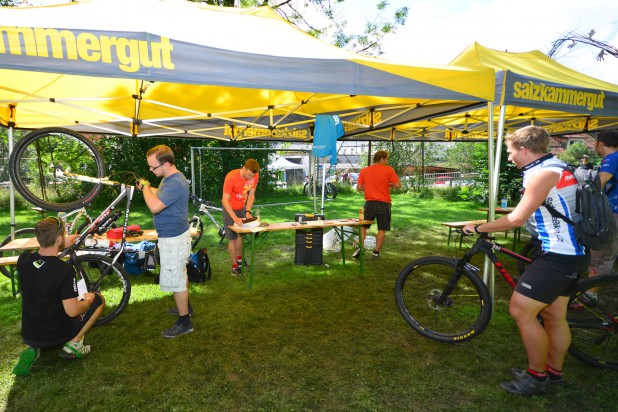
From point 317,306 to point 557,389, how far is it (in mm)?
2407

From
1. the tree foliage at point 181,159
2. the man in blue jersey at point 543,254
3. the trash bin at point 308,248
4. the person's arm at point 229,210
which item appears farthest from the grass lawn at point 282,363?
the tree foliage at point 181,159

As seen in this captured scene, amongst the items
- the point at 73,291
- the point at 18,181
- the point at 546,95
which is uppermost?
the point at 546,95

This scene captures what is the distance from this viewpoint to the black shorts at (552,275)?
2309 millimetres

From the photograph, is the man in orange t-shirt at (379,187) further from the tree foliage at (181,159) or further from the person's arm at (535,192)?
the tree foliage at (181,159)

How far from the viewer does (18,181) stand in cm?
299

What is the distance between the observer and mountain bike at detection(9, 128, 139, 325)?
10.1 ft

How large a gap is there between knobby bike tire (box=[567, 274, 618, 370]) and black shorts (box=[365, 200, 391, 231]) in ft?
10.7

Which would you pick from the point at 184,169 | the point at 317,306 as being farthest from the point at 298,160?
the point at 317,306

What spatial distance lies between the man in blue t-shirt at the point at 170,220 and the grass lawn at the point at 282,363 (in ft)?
1.79

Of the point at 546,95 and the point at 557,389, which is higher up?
the point at 546,95

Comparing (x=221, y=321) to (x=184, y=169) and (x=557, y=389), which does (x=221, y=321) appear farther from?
(x=184, y=169)

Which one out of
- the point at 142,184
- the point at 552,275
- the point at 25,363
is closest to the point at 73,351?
the point at 25,363

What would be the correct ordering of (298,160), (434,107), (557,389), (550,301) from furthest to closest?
(298,160), (434,107), (557,389), (550,301)

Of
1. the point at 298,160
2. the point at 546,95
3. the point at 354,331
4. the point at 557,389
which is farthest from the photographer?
the point at 298,160
